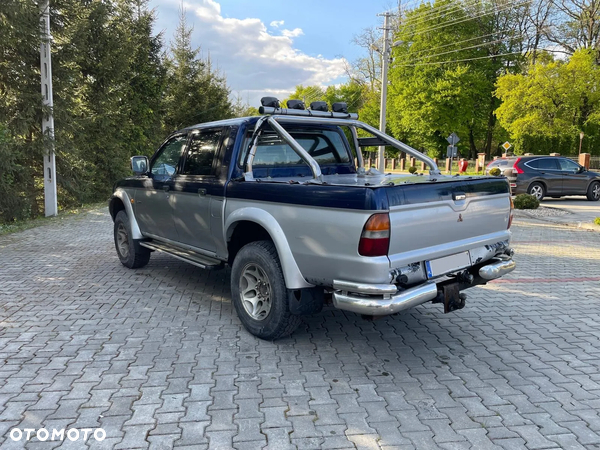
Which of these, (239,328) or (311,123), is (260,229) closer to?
(239,328)

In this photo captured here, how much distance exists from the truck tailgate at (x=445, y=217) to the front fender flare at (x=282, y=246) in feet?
2.70

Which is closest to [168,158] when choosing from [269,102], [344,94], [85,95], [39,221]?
[269,102]

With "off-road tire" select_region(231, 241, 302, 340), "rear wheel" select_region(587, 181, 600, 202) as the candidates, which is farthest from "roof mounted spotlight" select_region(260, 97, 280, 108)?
"rear wheel" select_region(587, 181, 600, 202)

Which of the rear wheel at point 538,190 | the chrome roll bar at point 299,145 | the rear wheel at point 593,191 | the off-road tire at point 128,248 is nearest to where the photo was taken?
the chrome roll bar at point 299,145

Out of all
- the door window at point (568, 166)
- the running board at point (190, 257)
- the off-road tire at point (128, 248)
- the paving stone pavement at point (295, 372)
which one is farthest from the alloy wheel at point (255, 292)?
the door window at point (568, 166)

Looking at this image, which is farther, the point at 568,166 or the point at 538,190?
the point at 568,166

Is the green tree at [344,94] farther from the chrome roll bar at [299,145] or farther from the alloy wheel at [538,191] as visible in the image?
the chrome roll bar at [299,145]

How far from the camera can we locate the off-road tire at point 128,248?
6609 mm

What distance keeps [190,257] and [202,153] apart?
Result: 1.17m

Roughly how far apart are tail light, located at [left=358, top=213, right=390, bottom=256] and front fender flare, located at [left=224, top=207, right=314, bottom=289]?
2.26 feet

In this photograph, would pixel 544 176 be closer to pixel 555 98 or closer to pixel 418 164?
pixel 555 98

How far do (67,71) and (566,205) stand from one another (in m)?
18.0

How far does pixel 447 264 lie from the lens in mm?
3732

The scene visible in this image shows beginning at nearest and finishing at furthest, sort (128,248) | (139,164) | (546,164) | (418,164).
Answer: (139,164)
(128,248)
(546,164)
(418,164)
